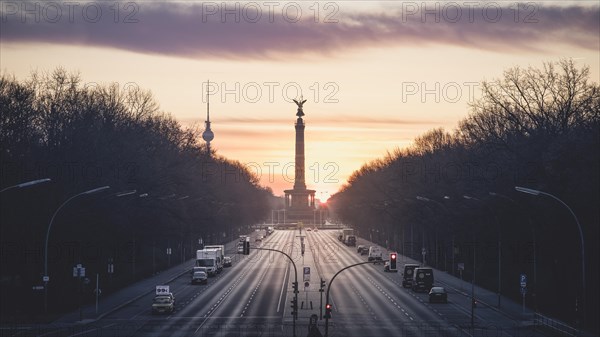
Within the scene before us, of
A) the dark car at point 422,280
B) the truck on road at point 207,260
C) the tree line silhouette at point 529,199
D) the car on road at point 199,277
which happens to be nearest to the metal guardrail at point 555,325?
the tree line silhouette at point 529,199

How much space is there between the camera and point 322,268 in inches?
4503

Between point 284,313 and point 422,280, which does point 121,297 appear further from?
point 422,280

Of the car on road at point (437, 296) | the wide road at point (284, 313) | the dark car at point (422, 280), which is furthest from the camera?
the dark car at point (422, 280)

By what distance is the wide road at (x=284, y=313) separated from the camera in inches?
2291

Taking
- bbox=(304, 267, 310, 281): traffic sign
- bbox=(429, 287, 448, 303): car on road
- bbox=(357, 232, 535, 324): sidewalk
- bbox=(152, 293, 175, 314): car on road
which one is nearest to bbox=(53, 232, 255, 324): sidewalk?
bbox=(152, 293, 175, 314): car on road

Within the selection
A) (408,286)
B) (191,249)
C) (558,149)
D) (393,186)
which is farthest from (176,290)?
(393,186)

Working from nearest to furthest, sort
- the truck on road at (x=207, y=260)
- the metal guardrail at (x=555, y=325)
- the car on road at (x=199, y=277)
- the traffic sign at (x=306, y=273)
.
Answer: the metal guardrail at (x=555, y=325), the traffic sign at (x=306, y=273), the car on road at (x=199, y=277), the truck on road at (x=207, y=260)

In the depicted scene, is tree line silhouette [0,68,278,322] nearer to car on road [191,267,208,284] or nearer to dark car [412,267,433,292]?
car on road [191,267,208,284]

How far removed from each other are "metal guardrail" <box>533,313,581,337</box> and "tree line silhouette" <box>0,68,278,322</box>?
31.1 m

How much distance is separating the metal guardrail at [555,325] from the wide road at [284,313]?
58.0 inches

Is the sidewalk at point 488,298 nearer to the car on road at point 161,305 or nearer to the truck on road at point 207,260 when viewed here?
the truck on road at point 207,260

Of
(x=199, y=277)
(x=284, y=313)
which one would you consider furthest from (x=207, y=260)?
(x=284, y=313)

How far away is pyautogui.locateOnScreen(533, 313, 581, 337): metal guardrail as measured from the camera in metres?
56.0

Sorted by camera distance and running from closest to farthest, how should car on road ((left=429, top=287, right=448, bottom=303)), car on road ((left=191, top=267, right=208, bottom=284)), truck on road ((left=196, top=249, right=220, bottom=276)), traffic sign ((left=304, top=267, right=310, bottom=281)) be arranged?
1. car on road ((left=429, top=287, right=448, bottom=303))
2. traffic sign ((left=304, top=267, right=310, bottom=281))
3. car on road ((left=191, top=267, right=208, bottom=284))
4. truck on road ((left=196, top=249, right=220, bottom=276))
